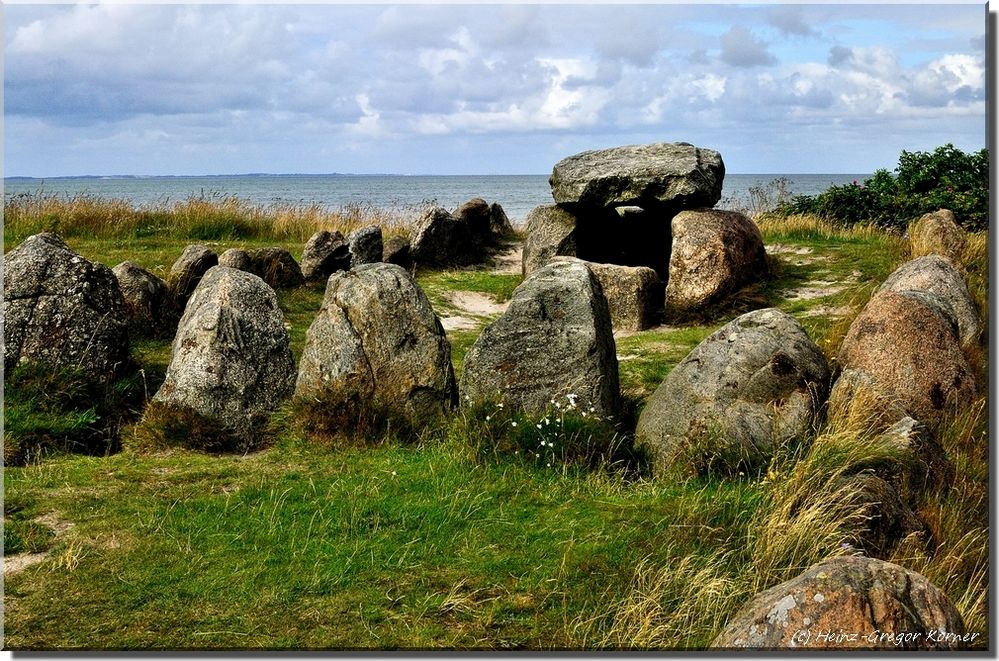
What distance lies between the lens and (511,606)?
632 cm

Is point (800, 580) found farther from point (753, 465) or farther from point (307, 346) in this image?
point (307, 346)

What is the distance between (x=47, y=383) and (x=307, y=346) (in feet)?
9.34

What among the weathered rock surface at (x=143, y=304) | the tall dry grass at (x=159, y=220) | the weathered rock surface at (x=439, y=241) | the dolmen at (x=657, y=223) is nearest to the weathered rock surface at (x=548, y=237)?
the dolmen at (x=657, y=223)

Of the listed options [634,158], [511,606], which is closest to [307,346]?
[511,606]

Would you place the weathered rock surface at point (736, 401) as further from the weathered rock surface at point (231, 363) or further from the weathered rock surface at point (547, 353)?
the weathered rock surface at point (231, 363)

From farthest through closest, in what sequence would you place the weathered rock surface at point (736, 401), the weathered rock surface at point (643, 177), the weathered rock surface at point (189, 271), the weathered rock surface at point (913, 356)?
the weathered rock surface at point (643, 177)
the weathered rock surface at point (189, 271)
the weathered rock surface at point (913, 356)
the weathered rock surface at point (736, 401)

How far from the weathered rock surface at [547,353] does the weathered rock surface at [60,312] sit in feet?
14.4

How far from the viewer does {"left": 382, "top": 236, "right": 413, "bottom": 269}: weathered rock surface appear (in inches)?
791

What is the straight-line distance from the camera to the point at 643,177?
1805 cm

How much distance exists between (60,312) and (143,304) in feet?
10.7

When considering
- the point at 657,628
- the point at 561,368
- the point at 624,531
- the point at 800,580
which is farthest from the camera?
the point at 561,368

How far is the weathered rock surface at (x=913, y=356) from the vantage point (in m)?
10.3

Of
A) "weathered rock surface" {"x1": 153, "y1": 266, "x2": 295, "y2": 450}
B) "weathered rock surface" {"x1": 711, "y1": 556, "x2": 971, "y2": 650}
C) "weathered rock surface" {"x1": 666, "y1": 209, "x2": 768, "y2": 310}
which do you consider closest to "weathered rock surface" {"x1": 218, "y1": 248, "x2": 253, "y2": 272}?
"weathered rock surface" {"x1": 153, "y1": 266, "x2": 295, "y2": 450}

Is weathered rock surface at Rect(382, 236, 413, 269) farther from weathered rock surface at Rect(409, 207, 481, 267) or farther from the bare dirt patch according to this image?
the bare dirt patch
